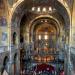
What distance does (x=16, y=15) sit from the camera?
33.3 meters

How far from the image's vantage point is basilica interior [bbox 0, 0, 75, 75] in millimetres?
30125

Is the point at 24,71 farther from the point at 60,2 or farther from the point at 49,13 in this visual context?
the point at 60,2

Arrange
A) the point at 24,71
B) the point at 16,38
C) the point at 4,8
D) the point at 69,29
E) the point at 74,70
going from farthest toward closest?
1. the point at 24,71
2. the point at 16,38
3. the point at 69,29
4. the point at 4,8
5. the point at 74,70

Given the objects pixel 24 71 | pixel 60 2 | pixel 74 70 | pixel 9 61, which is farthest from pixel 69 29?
pixel 24 71

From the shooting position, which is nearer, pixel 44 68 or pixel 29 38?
pixel 44 68

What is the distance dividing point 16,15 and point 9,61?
21.6 feet

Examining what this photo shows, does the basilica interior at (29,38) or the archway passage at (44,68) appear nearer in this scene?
the basilica interior at (29,38)

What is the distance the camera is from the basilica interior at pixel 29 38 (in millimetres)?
30125

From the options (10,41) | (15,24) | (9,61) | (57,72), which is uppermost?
(15,24)

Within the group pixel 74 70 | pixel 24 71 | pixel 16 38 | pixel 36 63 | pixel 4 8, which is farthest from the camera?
pixel 36 63

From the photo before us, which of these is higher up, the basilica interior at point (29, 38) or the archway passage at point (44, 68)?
the basilica interior at point (29, 38)

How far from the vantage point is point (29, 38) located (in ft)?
151

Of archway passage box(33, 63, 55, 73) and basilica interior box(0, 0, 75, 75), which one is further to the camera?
archway passage box(33, 63, 55, 73)

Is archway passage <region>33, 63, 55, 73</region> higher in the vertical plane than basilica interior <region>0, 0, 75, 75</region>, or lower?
lower
